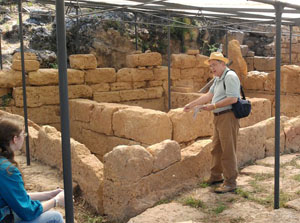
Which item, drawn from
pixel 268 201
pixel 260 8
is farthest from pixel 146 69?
pixel 268 201

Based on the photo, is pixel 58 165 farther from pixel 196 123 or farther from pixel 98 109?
pixel 196 123

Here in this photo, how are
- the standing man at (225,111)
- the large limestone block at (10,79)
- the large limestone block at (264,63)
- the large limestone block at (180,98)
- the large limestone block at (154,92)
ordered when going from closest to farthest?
the standing man at (225,111), the large limestone block at (10,79), the large limestone block at (180,98), the large limestone block at (154,92), the large limestone block at (264,63)

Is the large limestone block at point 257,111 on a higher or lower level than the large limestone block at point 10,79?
lower

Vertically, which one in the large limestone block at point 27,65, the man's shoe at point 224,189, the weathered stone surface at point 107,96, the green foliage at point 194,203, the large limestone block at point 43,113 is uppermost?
the large limestone block at point 27,65

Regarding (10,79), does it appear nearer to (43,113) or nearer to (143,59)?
(43,113)

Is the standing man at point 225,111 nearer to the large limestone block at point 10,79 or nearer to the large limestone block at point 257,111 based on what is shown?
the large limestone block at point 257,111

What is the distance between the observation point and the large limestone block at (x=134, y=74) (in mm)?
11375

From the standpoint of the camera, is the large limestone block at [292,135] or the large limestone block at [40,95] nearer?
the large limestone block at [292,135]

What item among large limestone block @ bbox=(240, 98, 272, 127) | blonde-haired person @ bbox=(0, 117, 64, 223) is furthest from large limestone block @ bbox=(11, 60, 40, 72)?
blonde-haired person @ bbox=(0, 117, 64, 223)

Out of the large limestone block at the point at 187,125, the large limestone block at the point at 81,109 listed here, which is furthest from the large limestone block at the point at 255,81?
the large limestone block at the point at 81,109

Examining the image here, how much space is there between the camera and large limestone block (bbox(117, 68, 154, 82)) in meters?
11.4

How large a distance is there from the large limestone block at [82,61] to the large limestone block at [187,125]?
4051 mm

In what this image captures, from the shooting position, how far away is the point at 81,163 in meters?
5.36

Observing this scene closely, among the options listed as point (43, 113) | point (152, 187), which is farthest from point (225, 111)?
point (43, 113)
